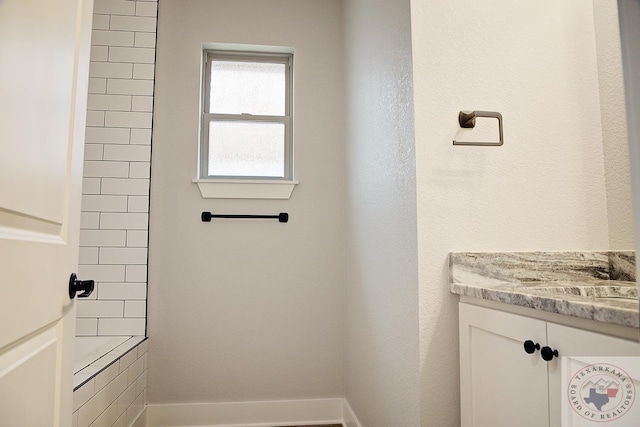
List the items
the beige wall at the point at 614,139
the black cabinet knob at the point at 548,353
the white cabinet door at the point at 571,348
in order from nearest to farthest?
the white cabinet door at the point at 571,348, the black cabinet knob at the point at 548,353, the beige wall at the point at 614,139

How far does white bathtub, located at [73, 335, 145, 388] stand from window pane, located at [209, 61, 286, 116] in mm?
1381

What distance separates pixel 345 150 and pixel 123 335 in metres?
1.58

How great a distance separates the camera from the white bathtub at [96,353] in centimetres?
153

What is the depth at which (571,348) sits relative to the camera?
82cm

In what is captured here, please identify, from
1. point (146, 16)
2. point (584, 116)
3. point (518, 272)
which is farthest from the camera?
point (146, 16)

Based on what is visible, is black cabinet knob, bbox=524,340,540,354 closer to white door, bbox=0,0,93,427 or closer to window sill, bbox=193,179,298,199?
white door, bbox=0,0,93,427

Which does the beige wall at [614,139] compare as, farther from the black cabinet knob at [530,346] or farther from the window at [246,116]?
the window at [246,116]

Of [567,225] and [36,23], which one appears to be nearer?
[36,23]

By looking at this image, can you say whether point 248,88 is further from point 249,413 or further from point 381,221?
point 249,413

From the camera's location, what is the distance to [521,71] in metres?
1.41

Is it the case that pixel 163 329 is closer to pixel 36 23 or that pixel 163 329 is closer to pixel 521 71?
pixel 36 23

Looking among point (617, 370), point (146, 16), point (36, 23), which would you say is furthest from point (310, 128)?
point (617, 370)

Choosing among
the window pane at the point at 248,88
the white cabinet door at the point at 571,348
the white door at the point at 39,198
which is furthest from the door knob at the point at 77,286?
the window pane at the point at 248,88

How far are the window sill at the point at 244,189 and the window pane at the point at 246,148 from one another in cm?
15
